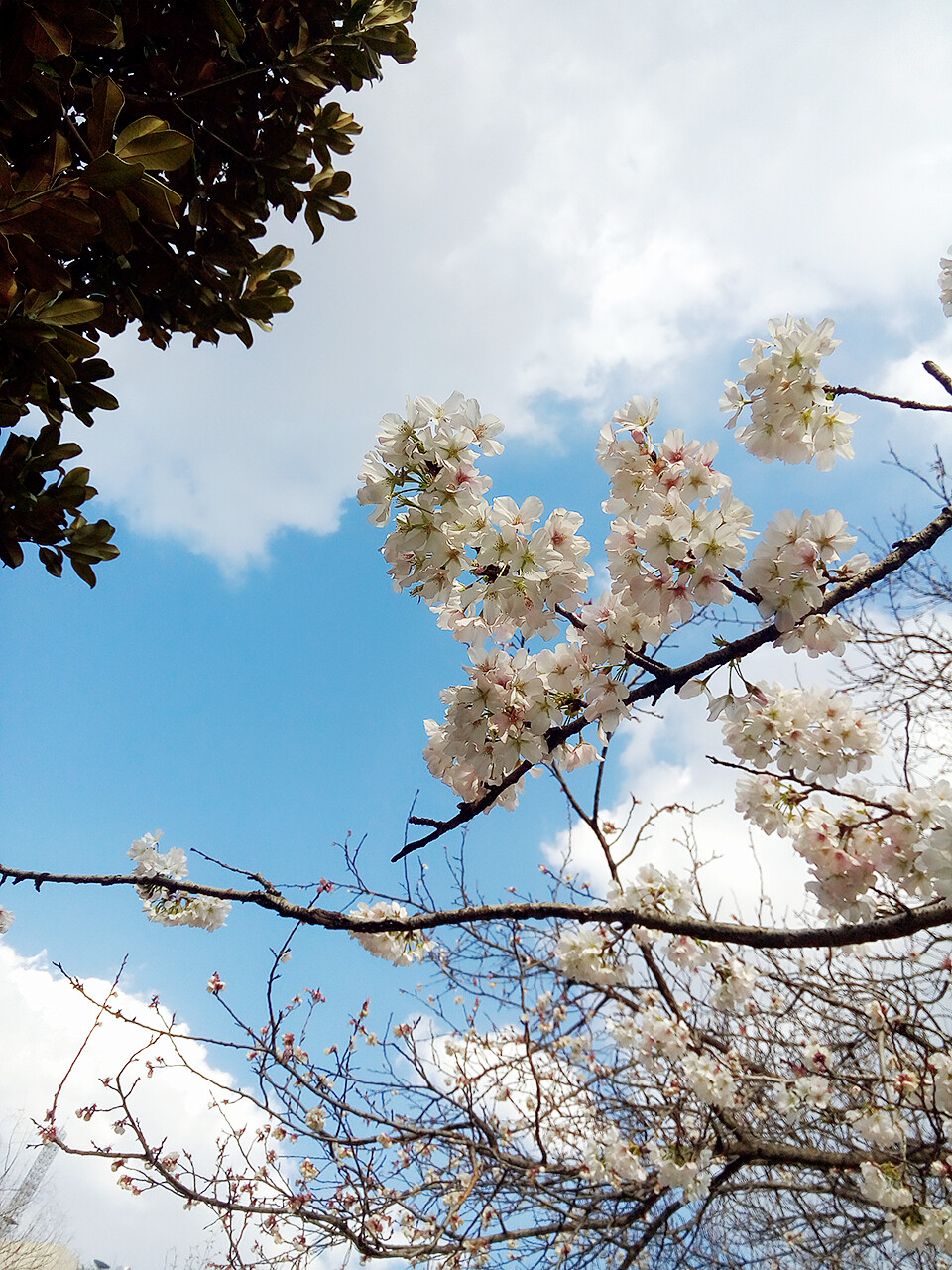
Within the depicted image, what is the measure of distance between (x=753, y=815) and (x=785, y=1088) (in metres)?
2.09

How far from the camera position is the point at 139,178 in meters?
1.00

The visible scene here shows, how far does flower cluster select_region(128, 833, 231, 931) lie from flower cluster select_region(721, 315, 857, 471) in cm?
221

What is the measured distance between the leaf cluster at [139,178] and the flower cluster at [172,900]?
1.42 m

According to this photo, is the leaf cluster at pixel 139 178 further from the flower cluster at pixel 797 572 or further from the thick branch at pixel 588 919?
the flower cluster at pixel 797 572

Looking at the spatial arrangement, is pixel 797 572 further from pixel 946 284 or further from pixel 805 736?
pixel 946 284

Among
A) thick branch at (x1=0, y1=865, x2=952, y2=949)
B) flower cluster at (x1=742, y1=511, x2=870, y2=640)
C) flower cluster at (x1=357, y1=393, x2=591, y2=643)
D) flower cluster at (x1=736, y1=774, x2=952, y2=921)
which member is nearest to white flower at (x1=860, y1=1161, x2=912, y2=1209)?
flower cluster at (x1=736, y1=774, x2=952, y2=921)

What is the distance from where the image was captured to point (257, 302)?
189 cm

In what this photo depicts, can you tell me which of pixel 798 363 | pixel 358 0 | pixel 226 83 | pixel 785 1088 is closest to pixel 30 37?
pixel 226 83

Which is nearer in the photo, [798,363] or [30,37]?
[30,37]

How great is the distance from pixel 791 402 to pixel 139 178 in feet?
4.07

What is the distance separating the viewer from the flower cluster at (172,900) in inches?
96.3

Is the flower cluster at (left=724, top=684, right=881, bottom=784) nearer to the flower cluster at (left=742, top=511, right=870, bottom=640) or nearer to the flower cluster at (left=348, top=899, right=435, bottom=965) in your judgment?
the flower cluster at (left=742, top=511, right=870, bottom=640)

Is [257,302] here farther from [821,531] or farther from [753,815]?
[753,815]

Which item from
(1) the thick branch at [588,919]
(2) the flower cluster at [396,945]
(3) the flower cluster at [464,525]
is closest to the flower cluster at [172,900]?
(2) the flower cluster at [396,945]
